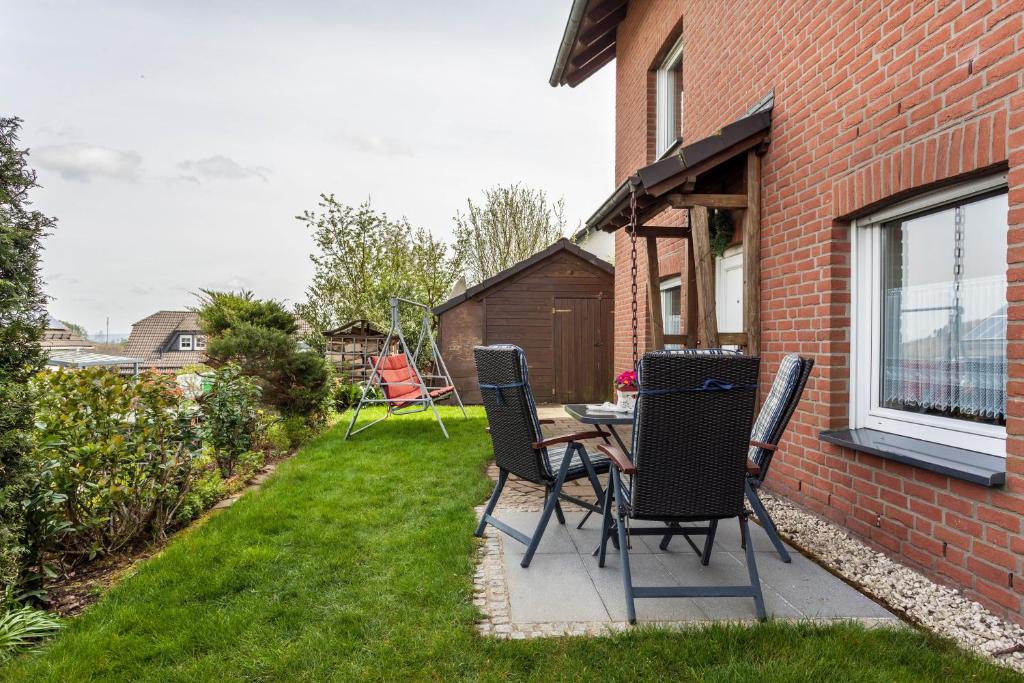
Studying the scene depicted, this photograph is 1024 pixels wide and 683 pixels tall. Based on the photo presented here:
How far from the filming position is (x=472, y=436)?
7.18m

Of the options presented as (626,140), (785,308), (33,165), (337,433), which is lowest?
(337,433)

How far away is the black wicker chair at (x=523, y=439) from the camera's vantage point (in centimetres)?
298

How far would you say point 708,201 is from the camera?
14.4ft

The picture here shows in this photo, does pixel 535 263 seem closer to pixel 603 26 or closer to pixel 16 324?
pixel 603 26

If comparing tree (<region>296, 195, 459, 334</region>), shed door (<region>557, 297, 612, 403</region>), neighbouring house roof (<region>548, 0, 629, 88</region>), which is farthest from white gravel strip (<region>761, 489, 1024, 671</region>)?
tree (<region>296, 195, 459, 334</region>)

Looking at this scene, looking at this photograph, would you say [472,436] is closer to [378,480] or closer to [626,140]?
[378,480]

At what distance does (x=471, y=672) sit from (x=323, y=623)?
728 mm

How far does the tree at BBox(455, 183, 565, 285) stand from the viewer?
20.0 meters

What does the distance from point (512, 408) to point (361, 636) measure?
127 cm

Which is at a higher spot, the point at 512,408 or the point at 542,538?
the point at 512,408

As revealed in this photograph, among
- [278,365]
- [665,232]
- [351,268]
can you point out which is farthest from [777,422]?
[351,268]

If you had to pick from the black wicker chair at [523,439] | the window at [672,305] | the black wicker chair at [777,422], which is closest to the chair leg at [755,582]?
the black wicker chair at [777,422]

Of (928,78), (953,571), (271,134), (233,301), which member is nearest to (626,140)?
(271,134)

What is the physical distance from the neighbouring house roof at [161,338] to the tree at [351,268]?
90.8 feet
